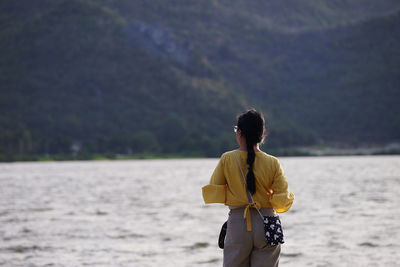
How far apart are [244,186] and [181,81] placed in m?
155

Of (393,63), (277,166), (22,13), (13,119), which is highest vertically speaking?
(22,13)

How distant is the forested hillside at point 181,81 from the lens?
13612cm

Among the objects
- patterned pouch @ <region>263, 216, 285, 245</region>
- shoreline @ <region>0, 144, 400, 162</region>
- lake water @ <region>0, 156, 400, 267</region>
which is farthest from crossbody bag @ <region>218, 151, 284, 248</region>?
shoreline @ <region>0, 144, 400, 162</region>

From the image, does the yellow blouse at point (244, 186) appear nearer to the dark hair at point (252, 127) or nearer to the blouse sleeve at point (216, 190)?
the blouse sleeve at point (216, 190)

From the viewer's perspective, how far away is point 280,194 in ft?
19.3

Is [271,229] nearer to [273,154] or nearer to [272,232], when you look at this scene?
[272,232]

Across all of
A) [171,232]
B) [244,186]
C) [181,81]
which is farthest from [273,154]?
[244,186]

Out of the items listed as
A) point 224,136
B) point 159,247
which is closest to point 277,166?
point 159,247

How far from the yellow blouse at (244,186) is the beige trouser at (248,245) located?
0.06 metres

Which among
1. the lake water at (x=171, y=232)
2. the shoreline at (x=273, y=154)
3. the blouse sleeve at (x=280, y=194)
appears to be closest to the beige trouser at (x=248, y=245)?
the blouse sleeve at (x=280, y=194)

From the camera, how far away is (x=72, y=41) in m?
167

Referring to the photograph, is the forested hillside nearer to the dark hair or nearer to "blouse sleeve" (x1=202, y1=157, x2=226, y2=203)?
"blouse sleeve" (x1=202, y1=157, x2=226, y2=203)

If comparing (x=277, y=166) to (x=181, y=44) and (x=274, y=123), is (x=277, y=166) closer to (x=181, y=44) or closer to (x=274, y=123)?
(x=274, y=123)

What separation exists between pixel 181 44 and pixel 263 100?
27596 millimetres
